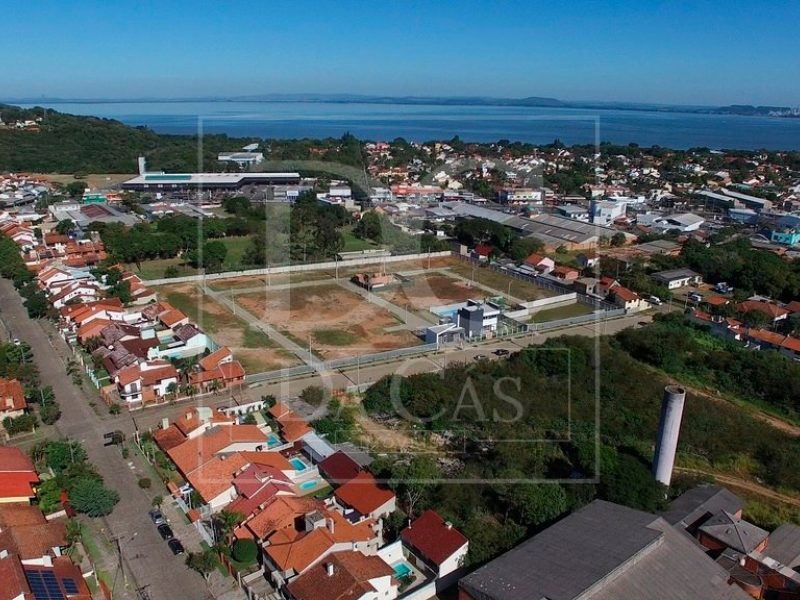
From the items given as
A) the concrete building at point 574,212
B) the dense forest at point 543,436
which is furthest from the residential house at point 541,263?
the concrete building at point 574,212

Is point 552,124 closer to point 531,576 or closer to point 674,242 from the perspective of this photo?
point 674,242

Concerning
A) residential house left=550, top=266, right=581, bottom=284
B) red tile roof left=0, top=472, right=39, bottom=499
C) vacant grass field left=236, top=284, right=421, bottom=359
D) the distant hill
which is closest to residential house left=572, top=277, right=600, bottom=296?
residential house left=550, top=266, right=581, bottom=284

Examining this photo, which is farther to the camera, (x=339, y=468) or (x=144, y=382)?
(x=144, y=382)

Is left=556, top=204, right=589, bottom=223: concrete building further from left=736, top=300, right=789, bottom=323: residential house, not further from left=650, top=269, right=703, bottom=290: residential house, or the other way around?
left=736, top=300, right=789, bottom=323: residential house

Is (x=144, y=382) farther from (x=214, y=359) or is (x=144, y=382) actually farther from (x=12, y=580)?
(x=12, y=580)

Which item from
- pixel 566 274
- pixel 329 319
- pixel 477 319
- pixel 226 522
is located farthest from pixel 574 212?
pixel 226 522

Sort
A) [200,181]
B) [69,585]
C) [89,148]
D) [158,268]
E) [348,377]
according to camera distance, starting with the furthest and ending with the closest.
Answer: [89,148]
[200,181]
[158,268]
[348,377]
[69,585]
